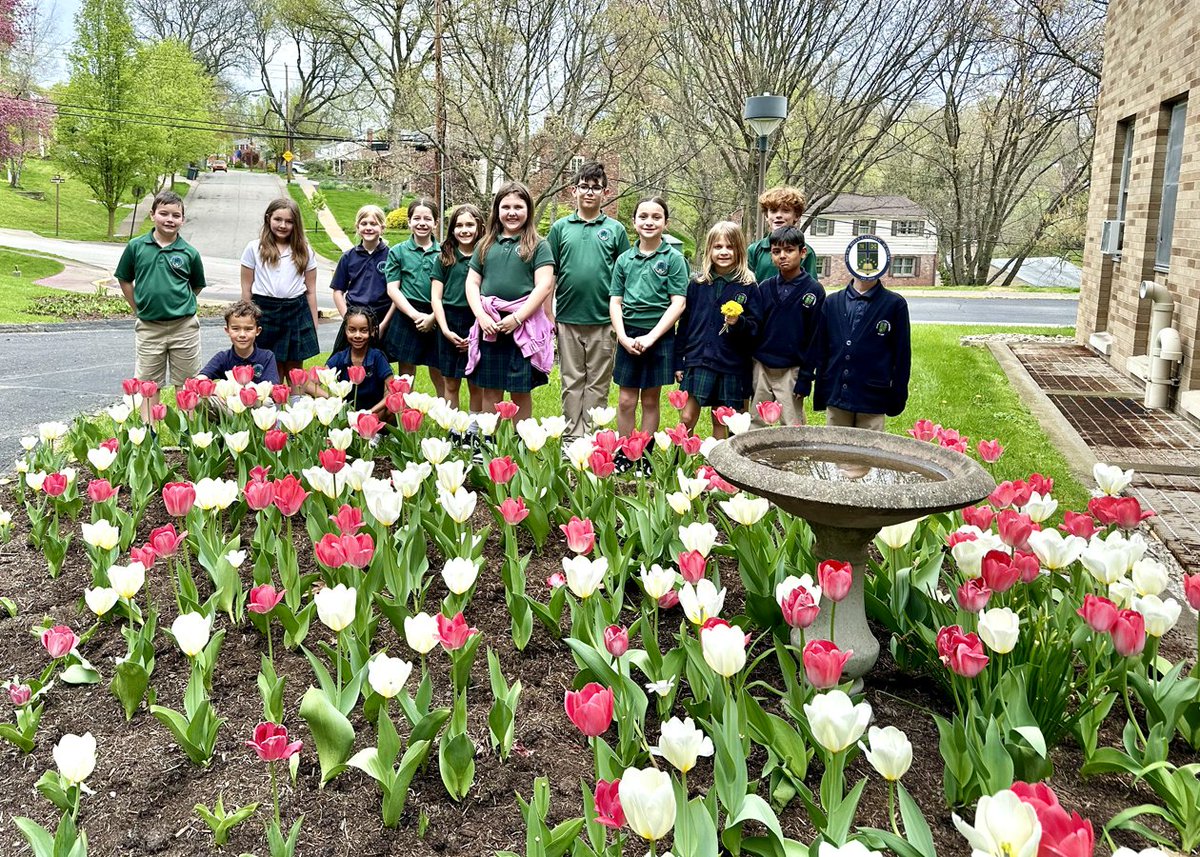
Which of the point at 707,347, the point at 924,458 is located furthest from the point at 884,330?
the point at 924,458

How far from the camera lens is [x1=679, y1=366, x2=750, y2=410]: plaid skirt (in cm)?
493

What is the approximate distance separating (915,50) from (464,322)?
7128 millimetres

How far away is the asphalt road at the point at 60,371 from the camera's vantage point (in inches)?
293

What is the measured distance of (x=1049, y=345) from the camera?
1161cm

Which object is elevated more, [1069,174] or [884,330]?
[1069,174]

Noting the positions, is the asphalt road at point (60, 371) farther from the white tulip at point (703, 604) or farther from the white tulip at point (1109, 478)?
the white tulip at point (1109, 478)

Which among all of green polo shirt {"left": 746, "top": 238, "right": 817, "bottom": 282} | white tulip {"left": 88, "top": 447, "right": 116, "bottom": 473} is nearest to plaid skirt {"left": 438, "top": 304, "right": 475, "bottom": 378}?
green polo shirt {"left": 746, "top": 238, "right": 817, "bottom": 282}

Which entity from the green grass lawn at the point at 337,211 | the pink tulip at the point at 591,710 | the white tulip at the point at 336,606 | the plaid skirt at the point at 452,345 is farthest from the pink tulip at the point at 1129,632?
the green grass lawn at the point at 337,211

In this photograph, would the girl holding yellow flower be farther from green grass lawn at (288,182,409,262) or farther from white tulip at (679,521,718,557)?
green grass lawn at (288,182,409,262)

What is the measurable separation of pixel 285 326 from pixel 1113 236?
8536 millimetres

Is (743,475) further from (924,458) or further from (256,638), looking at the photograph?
(256,638)

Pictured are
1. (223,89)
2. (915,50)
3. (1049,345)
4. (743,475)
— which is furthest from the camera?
(223,89)

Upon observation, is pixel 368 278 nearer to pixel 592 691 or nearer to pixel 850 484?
pixel 850 484

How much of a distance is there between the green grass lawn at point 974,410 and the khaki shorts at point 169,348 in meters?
1.88
